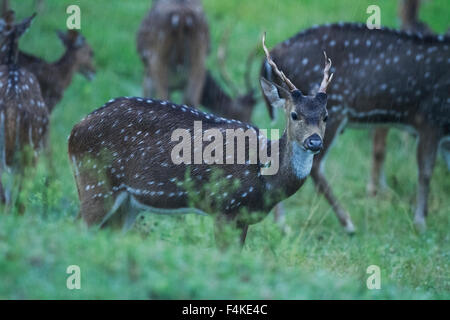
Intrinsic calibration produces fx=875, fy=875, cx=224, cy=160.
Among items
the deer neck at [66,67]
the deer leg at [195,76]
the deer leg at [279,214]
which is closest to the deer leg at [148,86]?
the deer leg at [195,76]

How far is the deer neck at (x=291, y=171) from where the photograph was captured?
23.2 ft

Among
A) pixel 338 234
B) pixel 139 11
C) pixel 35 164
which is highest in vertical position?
pixel 139 11

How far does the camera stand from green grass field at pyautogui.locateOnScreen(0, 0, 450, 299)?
18.4ft

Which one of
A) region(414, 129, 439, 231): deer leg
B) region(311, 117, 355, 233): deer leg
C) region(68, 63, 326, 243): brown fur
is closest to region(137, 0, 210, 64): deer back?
region(311, 117, 355, 233): deer leg

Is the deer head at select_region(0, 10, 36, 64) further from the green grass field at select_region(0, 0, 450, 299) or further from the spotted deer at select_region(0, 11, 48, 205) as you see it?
the green grass field at select_region(0, 0, 450, 299)

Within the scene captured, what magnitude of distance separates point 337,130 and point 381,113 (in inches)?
23.0

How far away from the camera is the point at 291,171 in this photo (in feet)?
23.4

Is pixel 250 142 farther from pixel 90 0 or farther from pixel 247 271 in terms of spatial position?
pixel 90 0

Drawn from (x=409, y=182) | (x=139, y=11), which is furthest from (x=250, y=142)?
(x=139, y=11)

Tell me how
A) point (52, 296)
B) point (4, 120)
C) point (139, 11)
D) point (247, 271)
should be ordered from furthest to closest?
point (139, 11)
point (4, 120)
point (247, 271)
point (52, 296)

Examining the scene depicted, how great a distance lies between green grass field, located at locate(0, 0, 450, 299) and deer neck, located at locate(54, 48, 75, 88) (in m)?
0.54

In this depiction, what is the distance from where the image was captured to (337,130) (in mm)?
9641

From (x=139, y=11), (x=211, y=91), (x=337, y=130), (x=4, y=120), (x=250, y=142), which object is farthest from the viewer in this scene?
(x=139, y=11)

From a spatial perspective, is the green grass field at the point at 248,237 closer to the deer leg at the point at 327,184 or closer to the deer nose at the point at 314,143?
the deer leg at the point at 327,184
